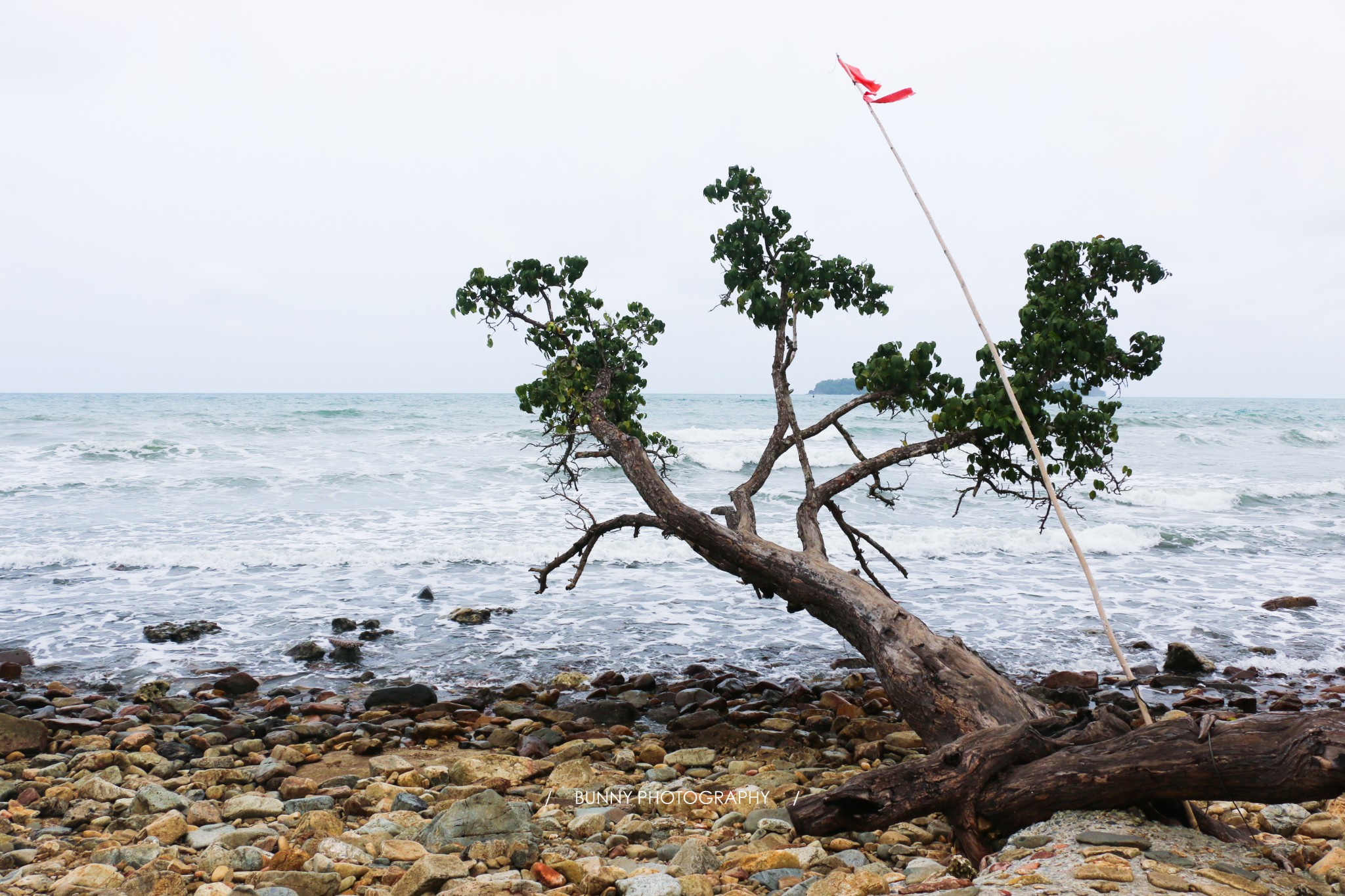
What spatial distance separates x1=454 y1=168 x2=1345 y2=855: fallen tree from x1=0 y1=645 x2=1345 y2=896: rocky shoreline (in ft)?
1.35

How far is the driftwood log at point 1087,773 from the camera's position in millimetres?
3586

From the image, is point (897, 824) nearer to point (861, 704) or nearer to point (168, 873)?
point (861, 704)

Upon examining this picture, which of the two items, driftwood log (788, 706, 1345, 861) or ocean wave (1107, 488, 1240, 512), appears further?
ocean wave (1107, 488, 1240, 512)

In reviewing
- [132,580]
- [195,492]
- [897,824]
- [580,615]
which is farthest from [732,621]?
[195,492]

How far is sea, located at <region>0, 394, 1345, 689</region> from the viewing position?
401 inches

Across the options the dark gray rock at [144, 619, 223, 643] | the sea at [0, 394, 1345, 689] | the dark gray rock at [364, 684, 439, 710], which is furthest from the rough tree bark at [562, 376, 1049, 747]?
the dark gray rock at [144, 619, 223, 643]

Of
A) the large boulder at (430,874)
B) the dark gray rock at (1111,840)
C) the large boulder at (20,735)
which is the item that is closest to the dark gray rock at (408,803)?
the large boulder at (430,874)

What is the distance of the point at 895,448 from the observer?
8.11 m

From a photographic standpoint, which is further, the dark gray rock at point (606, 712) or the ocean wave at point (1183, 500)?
the ocean wave at point (1183, 500)

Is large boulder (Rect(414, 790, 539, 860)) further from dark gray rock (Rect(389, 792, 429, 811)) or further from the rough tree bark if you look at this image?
the rough tree bark

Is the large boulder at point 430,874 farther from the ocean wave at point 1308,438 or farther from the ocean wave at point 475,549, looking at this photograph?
the ocean wave at point 1308,438

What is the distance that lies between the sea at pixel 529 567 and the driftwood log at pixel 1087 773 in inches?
103

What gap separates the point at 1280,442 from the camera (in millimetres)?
43250

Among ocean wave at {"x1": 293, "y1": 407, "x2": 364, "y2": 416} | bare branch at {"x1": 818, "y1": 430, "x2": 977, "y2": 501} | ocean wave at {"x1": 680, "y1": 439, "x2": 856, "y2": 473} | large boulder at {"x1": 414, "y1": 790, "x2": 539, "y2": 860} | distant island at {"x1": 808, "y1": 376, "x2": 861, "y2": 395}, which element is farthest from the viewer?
distant island at {"x1": 808, "y1": 376, "x2": 861, "y2": 395}
